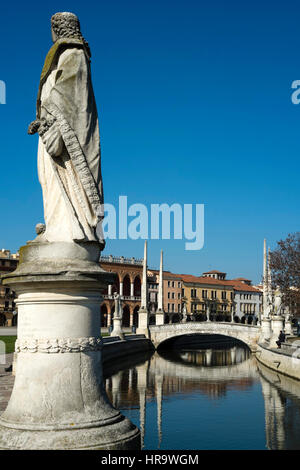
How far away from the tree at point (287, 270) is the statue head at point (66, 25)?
3409cm

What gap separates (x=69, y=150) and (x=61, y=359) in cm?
195

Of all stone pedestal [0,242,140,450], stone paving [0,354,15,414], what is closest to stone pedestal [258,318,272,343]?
stone paving [0,354,15,414]

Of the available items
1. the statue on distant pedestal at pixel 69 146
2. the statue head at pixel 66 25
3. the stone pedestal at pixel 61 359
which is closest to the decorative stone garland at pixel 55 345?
the stone pedestal at pixel 61 359

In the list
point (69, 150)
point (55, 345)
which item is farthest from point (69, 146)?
point (55, 345)

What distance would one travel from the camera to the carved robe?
17.2 ft

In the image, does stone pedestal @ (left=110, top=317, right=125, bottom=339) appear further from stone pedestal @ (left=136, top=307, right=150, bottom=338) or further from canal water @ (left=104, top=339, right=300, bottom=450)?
stone pedestal @ (left=136, top=307, right=150, bottom=338)

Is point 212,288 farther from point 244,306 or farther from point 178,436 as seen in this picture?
point 178,436

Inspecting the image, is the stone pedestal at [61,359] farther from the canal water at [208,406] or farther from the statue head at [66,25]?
the canal water at [208,406]

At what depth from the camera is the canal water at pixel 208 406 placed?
11.9 meters

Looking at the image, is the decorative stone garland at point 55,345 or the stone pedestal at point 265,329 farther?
the stone pedestal at point 265,329

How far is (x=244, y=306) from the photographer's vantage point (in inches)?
4018
